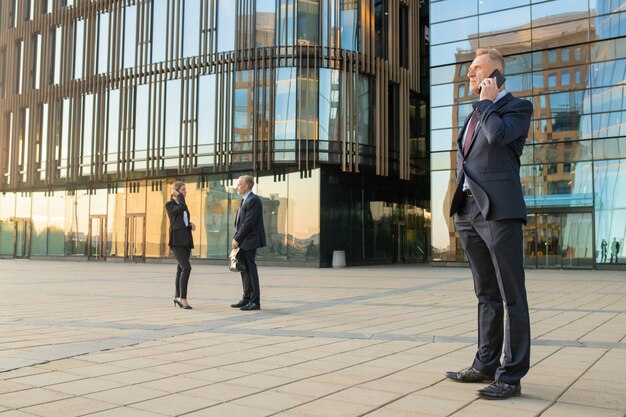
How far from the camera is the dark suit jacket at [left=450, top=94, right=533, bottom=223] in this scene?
355 cm

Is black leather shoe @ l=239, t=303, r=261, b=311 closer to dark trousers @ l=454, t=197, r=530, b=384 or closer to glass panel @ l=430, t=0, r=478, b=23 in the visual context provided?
dark trousers @ l=454, t=197, r=530, b=384

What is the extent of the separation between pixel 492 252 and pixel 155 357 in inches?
109

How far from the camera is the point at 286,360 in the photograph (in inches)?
183

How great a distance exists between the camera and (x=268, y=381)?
3916 millimetres

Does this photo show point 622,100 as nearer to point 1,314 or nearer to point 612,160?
point 612,160

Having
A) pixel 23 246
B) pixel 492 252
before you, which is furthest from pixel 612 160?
pixel 23 246

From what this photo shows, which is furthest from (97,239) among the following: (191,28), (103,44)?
(191,28)

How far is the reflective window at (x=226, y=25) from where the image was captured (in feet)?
85.5

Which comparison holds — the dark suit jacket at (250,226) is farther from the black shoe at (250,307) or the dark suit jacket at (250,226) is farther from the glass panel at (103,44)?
the glass panel at (103,44)

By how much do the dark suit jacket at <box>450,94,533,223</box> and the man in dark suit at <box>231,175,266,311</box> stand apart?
499cm

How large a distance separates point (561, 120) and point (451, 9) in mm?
6956

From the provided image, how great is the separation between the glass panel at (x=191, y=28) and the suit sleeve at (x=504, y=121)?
24788mm

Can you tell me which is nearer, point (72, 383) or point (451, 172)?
point (72, 383)

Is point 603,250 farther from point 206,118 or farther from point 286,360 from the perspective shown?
point 286,360
